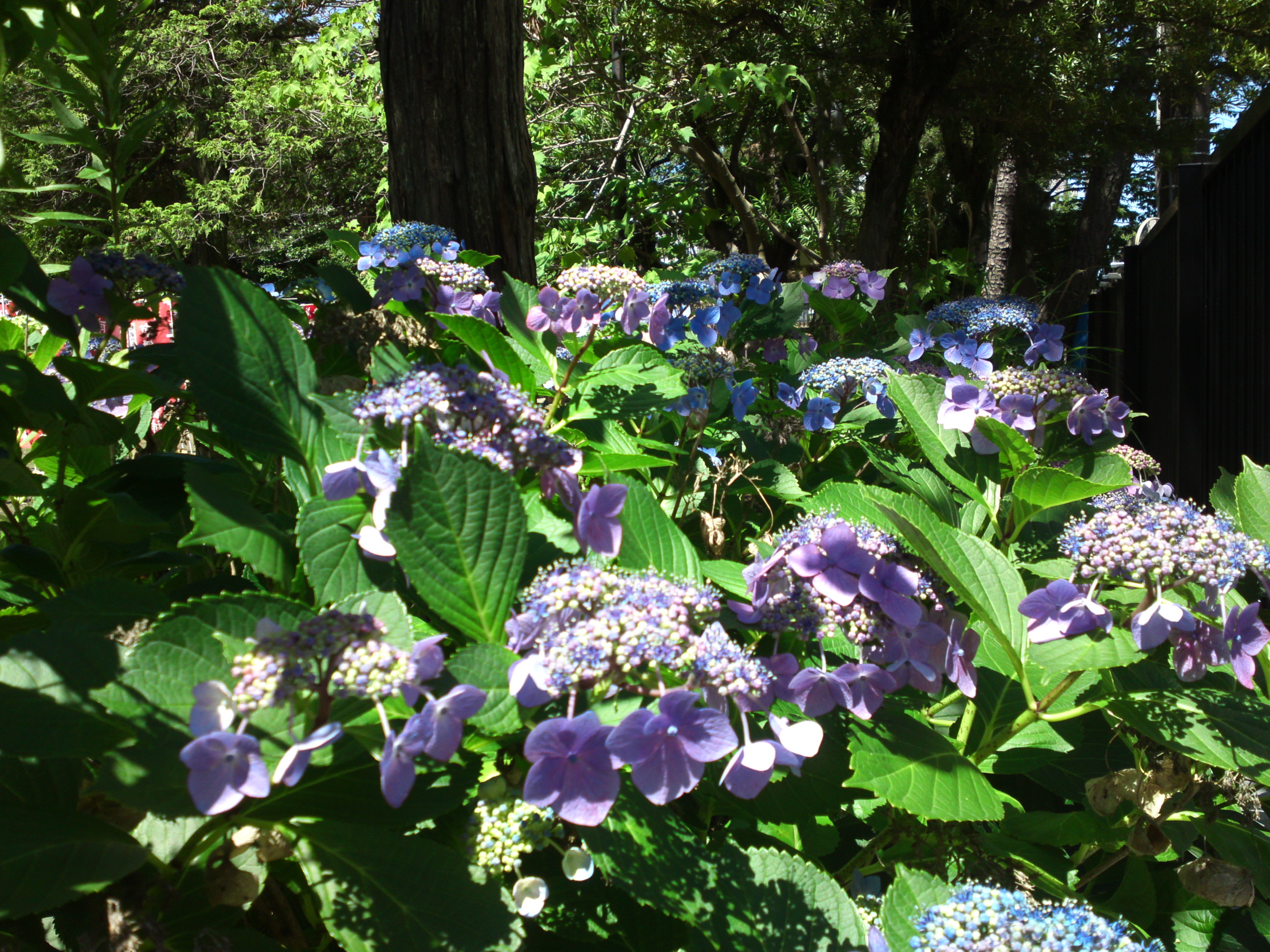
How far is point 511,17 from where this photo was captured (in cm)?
203

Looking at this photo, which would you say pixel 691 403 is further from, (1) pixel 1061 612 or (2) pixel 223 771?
(2) pixel 223 771

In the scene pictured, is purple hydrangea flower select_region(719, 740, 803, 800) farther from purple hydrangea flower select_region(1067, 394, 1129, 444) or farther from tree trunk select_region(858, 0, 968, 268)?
tree trunk select_region(858, 0, 968, 268)

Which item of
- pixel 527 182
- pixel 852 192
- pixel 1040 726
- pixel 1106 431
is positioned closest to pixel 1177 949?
pixel 1040 726

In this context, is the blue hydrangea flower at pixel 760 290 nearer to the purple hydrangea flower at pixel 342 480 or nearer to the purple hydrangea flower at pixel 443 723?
the purple hydrangea flower at pixel 342 480

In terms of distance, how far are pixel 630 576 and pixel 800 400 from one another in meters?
1.17

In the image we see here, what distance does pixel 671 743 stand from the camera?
0.68 metres

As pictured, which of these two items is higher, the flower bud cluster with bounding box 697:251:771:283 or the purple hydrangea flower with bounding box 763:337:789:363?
the flower bud cluster with bounding box 697:251:771:283

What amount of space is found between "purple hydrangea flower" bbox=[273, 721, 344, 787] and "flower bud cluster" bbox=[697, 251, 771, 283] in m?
1.62

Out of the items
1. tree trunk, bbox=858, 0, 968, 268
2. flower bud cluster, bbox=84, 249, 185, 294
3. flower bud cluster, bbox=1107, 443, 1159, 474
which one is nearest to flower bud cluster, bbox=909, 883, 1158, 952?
flower bud cluster, bbox=84, 249, 185, 294

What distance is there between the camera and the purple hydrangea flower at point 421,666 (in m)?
0.65

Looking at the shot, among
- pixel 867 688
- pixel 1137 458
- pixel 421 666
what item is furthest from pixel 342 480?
pixel 1137 458

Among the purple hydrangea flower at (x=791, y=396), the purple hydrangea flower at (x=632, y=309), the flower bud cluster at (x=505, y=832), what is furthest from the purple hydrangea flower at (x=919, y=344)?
the flower bud cluster at (x=505, y=832)

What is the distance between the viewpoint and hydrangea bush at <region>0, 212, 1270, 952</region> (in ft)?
2.21

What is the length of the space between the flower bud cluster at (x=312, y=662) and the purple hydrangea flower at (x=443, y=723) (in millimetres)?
30
